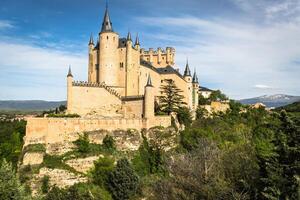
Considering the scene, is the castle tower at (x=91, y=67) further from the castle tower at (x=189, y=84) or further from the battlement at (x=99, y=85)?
the castle tower at (x=189, y=84)

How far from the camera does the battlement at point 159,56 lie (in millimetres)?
68125

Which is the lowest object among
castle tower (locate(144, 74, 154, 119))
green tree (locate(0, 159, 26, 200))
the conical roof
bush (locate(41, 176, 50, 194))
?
bush (locate(41, 176, 50, 194))

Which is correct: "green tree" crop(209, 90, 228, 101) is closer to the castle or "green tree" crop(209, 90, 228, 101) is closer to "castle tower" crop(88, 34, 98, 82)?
the castle

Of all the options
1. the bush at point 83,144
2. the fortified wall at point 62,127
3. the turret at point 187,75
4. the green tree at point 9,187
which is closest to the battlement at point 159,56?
the turret at point 187,75

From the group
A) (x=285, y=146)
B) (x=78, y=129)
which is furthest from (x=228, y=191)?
(x=78, y=129)

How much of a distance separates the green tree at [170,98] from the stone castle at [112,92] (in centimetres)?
192

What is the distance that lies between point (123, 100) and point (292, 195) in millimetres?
35019

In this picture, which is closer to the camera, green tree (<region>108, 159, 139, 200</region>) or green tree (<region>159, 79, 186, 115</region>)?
green tree (<region>108, 159, 139, 200</region>)

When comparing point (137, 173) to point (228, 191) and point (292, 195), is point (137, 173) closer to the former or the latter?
point (228, 191)

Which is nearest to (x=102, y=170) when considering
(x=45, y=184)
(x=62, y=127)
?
(x=45, y=184)

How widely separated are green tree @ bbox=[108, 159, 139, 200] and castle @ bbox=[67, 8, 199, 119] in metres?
10.2

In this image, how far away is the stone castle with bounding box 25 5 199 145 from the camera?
144 feet

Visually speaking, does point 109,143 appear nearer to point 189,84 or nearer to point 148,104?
point 148,104

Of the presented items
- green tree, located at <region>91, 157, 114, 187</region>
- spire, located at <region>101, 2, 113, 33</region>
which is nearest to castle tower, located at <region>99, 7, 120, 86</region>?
spire, located at <region>101, 2, 113, 33</region>
